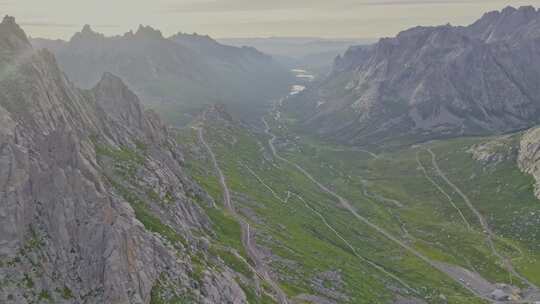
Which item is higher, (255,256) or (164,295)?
(164,295)

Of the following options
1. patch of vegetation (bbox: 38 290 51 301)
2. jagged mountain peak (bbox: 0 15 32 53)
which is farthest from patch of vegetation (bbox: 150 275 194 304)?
jagged mountain peak (bbox: 0 15 32 53)

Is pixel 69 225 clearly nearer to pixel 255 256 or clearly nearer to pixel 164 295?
pixel 164 295

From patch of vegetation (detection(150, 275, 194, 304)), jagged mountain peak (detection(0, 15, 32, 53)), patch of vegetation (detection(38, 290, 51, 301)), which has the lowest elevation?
patch of vegetation (detection(150, 275, 194, 304))

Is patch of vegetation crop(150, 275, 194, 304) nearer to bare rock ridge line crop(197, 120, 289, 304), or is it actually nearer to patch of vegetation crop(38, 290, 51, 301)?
patch of vegetation crop(38, 290, 51, 301)

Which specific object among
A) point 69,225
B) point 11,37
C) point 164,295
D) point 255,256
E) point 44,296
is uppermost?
point 11,37

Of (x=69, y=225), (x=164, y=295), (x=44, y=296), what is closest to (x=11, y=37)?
(x=69, y=225)

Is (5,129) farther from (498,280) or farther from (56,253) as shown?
(498,280)

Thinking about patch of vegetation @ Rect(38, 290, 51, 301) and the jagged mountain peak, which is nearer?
patch of vegetation @ Rect(38, 290, 51, 301)

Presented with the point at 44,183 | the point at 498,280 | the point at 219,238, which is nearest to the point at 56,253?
the point at 44,183
